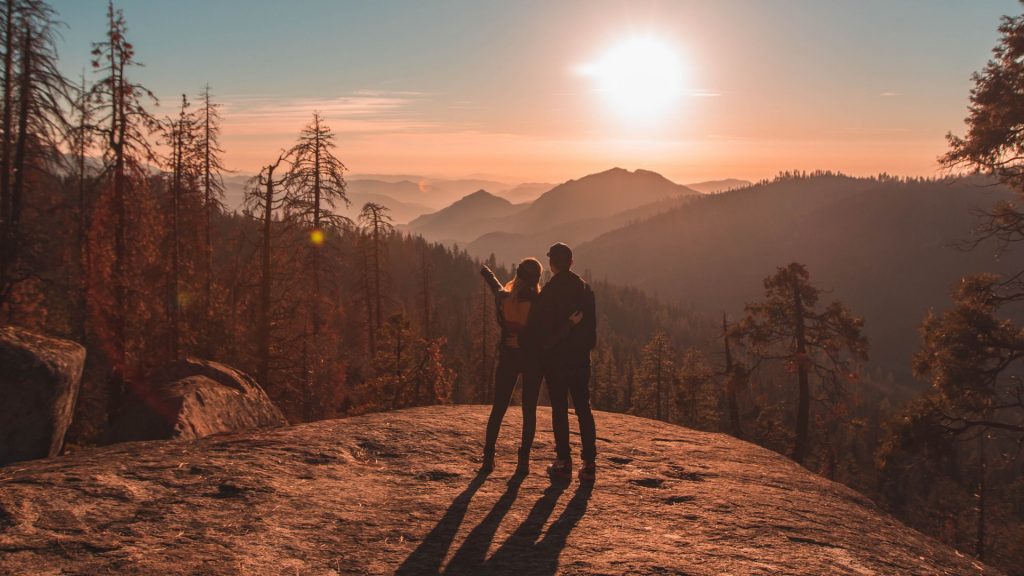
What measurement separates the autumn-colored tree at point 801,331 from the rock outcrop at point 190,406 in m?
18.9

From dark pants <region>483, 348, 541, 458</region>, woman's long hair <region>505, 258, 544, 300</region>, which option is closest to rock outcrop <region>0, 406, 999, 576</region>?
dark pants <region>483, 348, 541, 458</region>

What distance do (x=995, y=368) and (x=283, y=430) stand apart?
1371cm

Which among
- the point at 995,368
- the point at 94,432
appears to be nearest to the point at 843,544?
the point at 995,368

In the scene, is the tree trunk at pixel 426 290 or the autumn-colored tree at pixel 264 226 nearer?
the autumn-colored tree at pixel 264 226

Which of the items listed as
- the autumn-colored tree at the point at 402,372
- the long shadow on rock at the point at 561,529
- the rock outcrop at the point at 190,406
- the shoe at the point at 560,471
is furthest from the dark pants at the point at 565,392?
the autumn-colored tree at the point at 402,372

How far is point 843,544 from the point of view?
238 inches

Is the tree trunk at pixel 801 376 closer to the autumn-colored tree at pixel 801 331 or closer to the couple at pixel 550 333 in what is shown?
the autumn-colored tree at pixel 801 331

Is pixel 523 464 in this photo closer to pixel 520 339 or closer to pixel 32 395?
pixel 520 339

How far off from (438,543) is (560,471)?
254 cm

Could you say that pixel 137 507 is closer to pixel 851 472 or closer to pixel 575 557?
pixel 575 557

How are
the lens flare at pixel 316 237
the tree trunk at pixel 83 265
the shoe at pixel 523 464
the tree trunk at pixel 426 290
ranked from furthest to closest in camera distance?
the tree trunk at pixel 426 290, the lens flare at pixel 316 237, the tree trunk at pixel 83 265, the shoe at pixel 523 464

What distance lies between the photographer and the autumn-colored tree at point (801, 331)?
22281mm

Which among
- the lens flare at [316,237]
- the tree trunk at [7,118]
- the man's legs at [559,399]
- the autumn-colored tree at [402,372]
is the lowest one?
the autumn-colored tree at [402,372]

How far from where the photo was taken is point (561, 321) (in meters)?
7.18
